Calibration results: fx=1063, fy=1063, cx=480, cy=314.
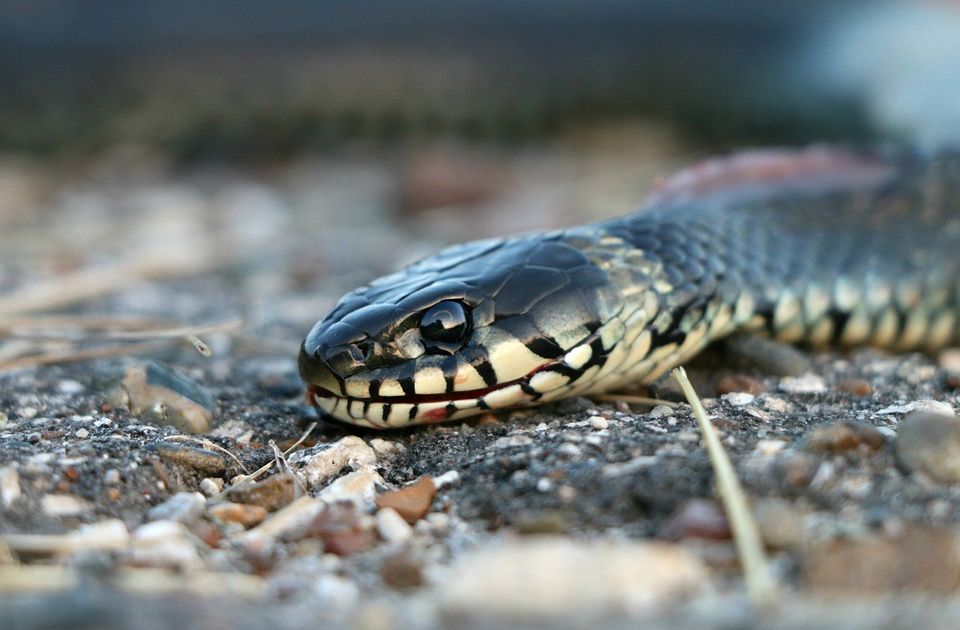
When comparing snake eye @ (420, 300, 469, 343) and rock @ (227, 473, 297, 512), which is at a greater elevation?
snake eye @ (420, 300, 469, 343)

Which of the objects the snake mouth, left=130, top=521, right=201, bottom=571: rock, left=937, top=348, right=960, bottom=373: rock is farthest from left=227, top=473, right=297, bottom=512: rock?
left=937, top=348, right=960, bottom=373: rock

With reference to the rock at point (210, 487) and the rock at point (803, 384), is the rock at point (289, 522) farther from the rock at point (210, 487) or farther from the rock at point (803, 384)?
the rock at point (803, 384)

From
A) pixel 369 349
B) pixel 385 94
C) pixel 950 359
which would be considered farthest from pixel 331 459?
pixel 385 94

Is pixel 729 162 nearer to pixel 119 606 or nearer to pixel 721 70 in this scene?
pixel 119 606

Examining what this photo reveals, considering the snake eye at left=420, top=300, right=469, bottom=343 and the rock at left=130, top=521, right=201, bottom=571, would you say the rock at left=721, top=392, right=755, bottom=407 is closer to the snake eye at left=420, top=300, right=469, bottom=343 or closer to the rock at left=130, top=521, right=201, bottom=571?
the snake eye at left=420, top=300, right=469, bottom=343

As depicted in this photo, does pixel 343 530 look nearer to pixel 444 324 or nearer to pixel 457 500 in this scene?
pixel 457 500
